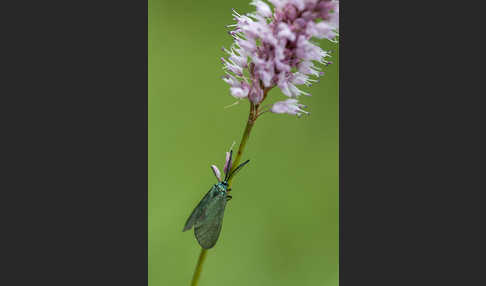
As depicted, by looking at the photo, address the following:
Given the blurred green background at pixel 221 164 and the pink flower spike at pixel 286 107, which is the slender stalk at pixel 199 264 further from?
the blurred green background at pixel 221 164

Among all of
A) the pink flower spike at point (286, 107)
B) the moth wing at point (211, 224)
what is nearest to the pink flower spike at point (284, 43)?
the pink flower spike at point (286, 107)

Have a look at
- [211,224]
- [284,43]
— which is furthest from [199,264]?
[284,43]

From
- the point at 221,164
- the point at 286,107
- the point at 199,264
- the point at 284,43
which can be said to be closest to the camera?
the point at 284,43

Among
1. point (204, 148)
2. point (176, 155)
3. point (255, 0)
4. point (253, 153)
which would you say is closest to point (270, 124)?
point (253, 153)

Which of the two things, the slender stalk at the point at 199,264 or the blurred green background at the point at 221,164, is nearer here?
the slender stalk at the point at 199,264

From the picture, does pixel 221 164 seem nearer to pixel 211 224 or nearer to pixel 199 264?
pixel 211 224

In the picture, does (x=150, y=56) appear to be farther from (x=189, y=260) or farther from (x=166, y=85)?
(x=189, y=260)

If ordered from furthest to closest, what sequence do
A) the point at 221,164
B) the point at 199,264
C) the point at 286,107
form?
the point at 221,164
the point at 199,264
the point at 286,107
